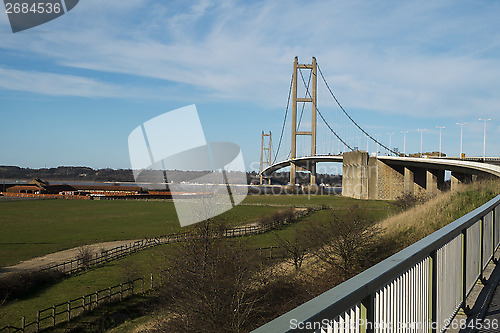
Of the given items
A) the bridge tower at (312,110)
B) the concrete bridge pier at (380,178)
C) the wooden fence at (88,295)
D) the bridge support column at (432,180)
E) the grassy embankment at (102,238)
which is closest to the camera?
the wooden fence at (88,295)

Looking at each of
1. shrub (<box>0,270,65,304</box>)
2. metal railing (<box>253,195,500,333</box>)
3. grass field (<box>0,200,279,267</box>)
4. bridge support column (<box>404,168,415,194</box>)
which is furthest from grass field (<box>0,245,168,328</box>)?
bridge support column (<box>404,168,415,194</box>)

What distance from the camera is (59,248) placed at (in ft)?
124

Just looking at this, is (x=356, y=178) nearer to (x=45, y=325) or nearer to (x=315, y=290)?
(x=315, y=290)

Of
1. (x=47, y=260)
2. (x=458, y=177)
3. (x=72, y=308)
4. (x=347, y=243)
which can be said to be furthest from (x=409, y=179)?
(x=72, y=308)

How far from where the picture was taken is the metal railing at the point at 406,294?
5.73 feet

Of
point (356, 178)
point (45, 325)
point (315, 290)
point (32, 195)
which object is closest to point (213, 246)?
point (315, 290)

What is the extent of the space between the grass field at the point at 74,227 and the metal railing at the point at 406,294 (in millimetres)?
24719

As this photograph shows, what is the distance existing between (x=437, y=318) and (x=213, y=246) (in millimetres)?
20602

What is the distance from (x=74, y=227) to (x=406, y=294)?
53.6 m

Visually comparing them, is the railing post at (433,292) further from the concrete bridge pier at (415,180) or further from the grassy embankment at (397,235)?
the concrete bridge pier at (415,180)

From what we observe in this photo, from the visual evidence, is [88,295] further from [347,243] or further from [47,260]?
[47,260]

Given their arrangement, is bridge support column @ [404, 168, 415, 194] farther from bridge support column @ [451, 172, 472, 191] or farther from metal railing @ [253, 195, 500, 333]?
metal railing @ [253, 195, 500, 333]

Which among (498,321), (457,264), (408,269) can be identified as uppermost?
(408,269)

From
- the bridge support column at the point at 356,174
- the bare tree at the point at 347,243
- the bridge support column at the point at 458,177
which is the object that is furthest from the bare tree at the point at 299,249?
the bridge support column at the point at 356,174
